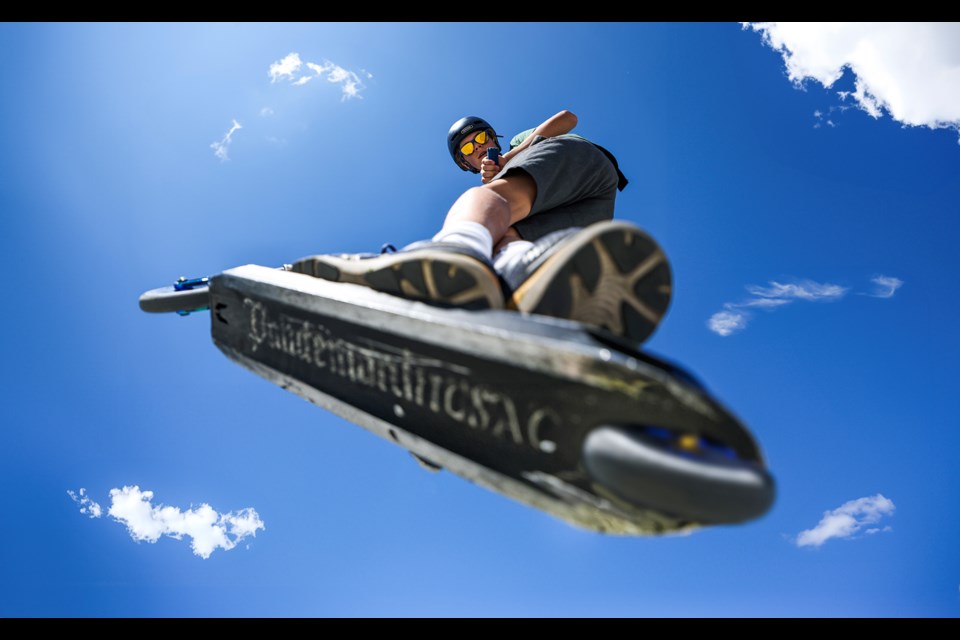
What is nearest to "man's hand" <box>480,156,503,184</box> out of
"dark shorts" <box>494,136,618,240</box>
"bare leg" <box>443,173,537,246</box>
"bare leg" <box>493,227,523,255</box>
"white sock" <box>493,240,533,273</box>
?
"dark shorts" <box>494,136,618,240</box>

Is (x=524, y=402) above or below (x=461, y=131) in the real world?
below

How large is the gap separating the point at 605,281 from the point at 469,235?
503 mm

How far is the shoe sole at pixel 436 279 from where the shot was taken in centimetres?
117

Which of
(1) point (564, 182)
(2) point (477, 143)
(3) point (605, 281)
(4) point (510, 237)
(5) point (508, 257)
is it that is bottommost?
(3) point (605, 281)

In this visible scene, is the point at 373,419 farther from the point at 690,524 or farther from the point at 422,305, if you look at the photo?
the point at 690,524

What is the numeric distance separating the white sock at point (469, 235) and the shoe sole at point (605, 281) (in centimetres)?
34

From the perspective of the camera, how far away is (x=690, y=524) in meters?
0.91

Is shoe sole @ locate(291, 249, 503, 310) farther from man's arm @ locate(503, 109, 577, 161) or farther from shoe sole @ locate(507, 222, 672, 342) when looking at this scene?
man's arm @ locate(503, 109, 577, 161)

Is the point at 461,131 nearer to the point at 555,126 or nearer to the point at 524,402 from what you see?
the point at 555,126

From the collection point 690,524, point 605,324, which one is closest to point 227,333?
point 605,324

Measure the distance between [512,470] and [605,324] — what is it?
0.39 metres

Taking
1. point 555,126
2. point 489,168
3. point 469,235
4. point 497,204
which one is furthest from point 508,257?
point 489,168

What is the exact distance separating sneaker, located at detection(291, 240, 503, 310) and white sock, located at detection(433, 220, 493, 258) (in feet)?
0.33

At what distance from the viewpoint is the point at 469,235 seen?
1509mm
